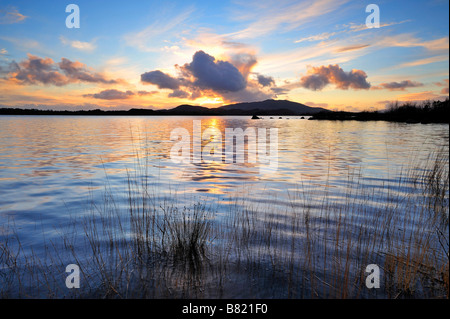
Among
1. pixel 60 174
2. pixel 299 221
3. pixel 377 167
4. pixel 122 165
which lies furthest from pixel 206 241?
pixel 377 167

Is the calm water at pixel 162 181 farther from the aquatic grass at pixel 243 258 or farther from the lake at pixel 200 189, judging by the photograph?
the aquatic grass at pixel 243 258

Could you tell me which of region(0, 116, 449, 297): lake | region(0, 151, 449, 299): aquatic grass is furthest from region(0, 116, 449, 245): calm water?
region(0, 151, 449, 299): aquatic grass

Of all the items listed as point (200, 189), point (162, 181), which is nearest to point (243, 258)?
point (200, 189)

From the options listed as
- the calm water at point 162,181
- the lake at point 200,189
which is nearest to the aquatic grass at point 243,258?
the lake at point 200,189

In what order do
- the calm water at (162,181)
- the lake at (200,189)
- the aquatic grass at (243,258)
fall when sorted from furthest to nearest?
1. the calm water at (162,181)
2. the lake at (200,189)
3. the aquatic grass at (243,258)

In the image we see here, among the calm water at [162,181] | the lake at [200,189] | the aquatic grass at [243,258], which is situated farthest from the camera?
the calm water at [162,181]

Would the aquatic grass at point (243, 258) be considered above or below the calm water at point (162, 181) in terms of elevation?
below

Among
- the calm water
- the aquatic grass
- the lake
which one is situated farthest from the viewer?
the calm water

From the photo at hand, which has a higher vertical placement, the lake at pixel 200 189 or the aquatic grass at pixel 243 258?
the lake at pixel 200 189

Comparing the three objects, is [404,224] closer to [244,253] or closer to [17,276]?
[244,253]

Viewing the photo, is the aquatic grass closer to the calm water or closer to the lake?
the lake

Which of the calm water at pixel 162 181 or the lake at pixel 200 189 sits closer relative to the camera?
the lake at pixel 200 189

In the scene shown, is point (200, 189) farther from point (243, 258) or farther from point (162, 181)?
point (243, 258)

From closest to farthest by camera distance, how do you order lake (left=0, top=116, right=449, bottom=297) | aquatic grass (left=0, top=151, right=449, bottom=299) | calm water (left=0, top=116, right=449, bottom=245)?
aquatic grass (left=0, top=151, right=449, bottom=299) → lake (left=0, top=116, right=449, bottom=297) → calm water (left=0, top=116, right=449, bottom=245)
